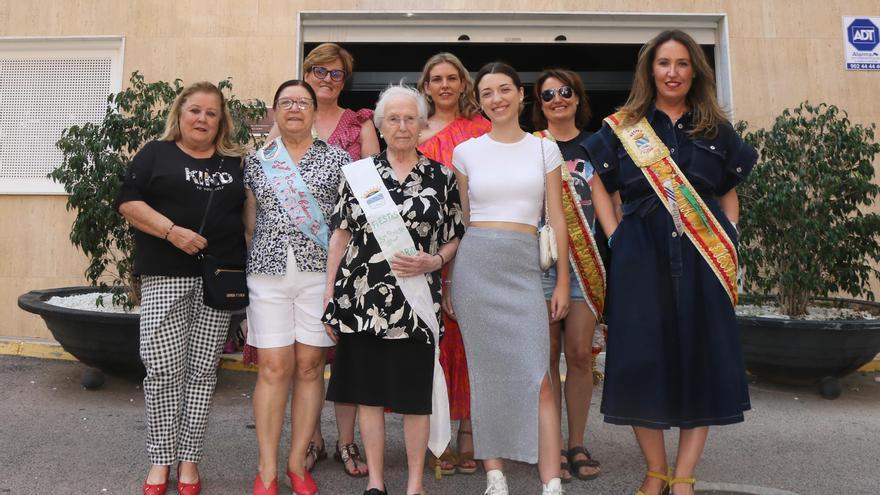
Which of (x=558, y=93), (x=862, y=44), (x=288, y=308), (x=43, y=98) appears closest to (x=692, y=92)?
(x=558, y=93)

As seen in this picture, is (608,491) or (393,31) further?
(393,31)

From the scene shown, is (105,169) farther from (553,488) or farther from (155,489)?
(553,488)

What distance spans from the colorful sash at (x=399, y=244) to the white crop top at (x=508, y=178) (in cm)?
41

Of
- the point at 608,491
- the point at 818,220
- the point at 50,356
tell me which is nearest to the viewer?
the point at 608,491

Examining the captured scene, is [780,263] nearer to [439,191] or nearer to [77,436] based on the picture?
[439,191]

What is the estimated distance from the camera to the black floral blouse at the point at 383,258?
2658mm

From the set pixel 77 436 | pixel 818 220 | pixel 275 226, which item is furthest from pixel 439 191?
pixel 818 220

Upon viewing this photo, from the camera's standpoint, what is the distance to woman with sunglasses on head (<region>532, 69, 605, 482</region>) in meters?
3.16

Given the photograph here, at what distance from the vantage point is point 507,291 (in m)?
2.76

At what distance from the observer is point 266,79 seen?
6863 mm

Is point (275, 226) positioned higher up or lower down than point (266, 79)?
lower down

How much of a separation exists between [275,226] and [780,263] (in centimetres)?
455

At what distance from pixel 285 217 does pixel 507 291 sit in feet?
3.57

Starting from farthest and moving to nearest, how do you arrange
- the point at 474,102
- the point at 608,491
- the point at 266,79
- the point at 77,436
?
the point at 266,79, the point at 77,436, the point at 474,102, the point at 608,491
